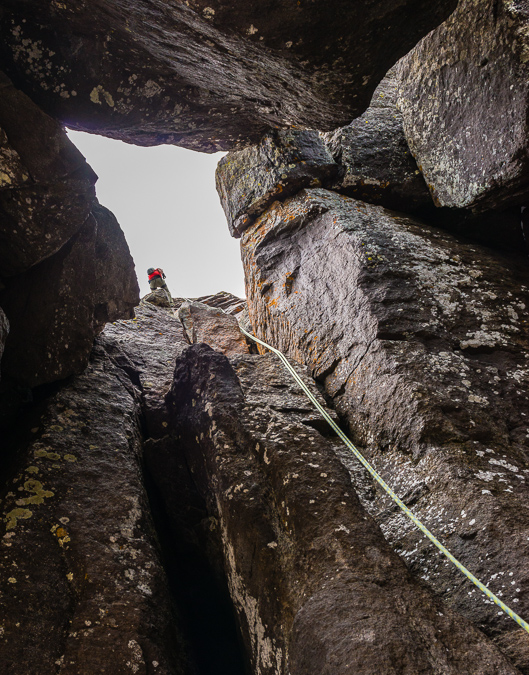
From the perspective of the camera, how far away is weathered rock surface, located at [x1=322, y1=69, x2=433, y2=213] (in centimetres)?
636

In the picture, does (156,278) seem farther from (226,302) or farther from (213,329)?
(213,329)

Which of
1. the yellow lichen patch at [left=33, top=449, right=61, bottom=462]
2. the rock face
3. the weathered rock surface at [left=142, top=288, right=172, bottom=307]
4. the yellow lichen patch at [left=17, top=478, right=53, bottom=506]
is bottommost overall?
the yellow lichen patch at [left=17, top=478, right=53, bottom=506]

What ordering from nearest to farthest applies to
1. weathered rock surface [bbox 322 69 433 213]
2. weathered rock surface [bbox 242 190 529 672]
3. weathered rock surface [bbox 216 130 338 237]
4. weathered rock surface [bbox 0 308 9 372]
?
weathered rock surface [bbox 242 190 529 672] < weathered rock surface [bbox 0 308 9 372] < weathered rock surface [bbox 322 69 433 213] < weathered rock surface [bbox 216 130 338 237]

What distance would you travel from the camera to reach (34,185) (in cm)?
352

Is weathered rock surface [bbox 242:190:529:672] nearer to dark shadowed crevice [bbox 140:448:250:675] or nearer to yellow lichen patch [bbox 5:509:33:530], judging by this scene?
dark shadowed crevice [bbox 140:448:250:675]

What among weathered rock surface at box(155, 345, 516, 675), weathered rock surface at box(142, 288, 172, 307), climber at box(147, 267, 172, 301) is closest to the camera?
weathered rock surface at box(155, 345, 516, 675)

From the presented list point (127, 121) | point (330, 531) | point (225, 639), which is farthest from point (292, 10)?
point (225, 639)

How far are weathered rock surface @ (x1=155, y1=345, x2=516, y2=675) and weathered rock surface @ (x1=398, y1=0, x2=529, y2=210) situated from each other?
3265 millimetres

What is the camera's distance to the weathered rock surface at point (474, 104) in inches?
182

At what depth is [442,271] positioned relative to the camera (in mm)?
5113

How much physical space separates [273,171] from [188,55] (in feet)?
9.50

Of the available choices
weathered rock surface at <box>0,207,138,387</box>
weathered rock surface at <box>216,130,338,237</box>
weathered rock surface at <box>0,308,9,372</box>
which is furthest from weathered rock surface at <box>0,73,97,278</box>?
weathered rock surface at <box>216,130,338,237</box>

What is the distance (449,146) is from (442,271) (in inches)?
68.9

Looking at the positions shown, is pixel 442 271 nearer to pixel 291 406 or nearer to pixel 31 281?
pixel 291 406
